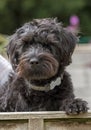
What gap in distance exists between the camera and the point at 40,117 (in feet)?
25.2

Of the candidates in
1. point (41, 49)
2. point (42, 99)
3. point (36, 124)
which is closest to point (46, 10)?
point (42, 99)

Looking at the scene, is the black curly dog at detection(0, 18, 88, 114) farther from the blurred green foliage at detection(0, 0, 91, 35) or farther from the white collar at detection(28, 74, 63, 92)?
the blurred green foliage at detection(0, 0, 91, 35)

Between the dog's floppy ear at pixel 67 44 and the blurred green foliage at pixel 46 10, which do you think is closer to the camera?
the dog's floppy ear at pixel 67 44

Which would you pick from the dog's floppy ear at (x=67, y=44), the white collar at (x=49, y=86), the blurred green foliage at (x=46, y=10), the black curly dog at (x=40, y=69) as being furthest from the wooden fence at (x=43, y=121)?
the blurred green foliage at (x=46, y=10)

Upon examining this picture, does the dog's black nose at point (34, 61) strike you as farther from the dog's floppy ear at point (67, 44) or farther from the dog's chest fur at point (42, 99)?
the dog's chest fur at point (42, 99)

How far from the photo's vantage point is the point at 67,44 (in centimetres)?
820

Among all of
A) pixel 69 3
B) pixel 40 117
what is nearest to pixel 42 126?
pixel 40 117

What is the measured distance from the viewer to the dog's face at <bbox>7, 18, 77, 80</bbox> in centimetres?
795

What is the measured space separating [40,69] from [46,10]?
64.8ft

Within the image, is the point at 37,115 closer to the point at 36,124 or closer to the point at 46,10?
the point at 36,124

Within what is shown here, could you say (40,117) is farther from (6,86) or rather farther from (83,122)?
(6,86)

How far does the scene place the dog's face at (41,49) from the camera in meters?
7.95

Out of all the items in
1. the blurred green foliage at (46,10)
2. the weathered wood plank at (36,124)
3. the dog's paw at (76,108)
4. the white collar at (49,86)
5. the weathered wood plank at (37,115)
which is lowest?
the weathered wood plank at (36,124)

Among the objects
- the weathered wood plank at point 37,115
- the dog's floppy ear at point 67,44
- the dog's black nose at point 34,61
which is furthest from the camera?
the dog's floppy ear at point 67,44
